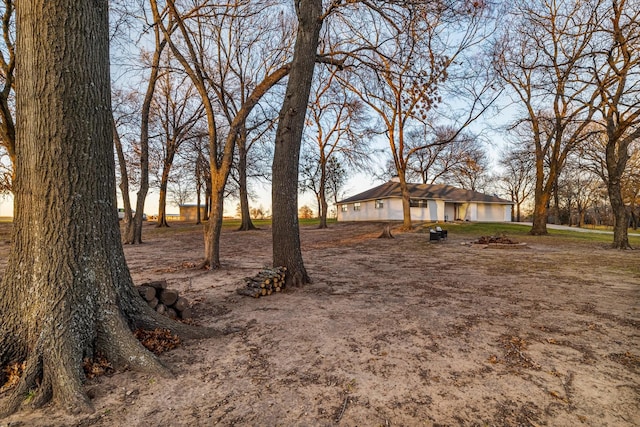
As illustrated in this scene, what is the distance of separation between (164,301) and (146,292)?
1.30 ft

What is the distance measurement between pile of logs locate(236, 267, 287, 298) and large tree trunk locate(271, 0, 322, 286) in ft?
0.82

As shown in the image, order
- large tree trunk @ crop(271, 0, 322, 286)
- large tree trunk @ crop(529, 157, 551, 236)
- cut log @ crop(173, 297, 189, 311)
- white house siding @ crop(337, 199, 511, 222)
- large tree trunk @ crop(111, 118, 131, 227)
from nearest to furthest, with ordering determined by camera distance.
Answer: cut log @ crop(173, 297, 189, 311)
large tree trunk @ crop(271, 0, 322, 286)
large tree trunk @ crop(111, 118, 131, 227)
large tree trunk @ crop(529, 157, 551, 236)
white house siding @ crop(337, 199, 511, 222)

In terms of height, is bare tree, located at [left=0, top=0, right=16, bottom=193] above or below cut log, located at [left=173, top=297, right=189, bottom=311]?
above

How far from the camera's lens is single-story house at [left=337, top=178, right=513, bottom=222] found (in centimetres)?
3002

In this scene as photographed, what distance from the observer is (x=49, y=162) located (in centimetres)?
286

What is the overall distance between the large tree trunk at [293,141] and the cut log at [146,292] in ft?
8.69

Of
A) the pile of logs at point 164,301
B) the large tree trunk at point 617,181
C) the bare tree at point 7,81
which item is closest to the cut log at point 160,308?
the pile of logs at point 164,301

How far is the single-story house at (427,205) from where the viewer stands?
98.5ft

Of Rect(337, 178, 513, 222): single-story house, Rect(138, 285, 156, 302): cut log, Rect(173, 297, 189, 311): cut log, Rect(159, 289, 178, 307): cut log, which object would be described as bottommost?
Rect(173, 297, 189, 311): cut log

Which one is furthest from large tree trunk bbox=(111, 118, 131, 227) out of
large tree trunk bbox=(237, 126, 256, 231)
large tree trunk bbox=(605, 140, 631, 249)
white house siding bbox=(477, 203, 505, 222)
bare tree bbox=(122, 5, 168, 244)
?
white house siding bbox=(477, 203, 505, 222)

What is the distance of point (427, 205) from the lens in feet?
101

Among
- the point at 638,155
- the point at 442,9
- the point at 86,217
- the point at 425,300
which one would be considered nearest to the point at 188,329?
the point at 86,217

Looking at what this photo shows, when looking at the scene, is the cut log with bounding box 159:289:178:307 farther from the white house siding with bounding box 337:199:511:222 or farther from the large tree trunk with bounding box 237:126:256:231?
the white house siding with bounding box 337:199:511:222

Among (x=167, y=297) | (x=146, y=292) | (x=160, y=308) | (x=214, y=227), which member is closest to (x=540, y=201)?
(x=214, y=227)
